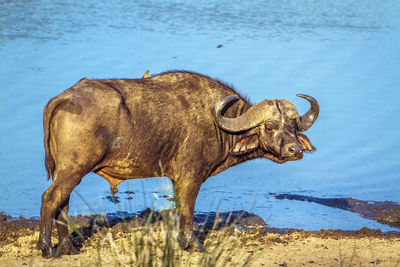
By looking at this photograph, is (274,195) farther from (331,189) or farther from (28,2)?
(28,2)

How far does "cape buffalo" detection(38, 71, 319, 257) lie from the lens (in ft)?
21.7

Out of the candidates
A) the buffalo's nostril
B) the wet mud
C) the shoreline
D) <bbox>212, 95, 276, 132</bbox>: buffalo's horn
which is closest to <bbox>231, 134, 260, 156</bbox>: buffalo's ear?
<bbox>212, 95, 276, 132</bbox>: buffalo's horn

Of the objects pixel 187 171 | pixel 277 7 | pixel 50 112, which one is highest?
pixel 50 112

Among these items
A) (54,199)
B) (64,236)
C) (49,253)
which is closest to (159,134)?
(54,199)

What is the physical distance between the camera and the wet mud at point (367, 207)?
9.12 metres

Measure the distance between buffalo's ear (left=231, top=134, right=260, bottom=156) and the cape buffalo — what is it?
0.04ft

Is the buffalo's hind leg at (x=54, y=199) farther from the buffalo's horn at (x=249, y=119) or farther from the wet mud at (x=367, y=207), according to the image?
the wet mud at (x=367, y=207)

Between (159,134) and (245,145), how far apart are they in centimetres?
101

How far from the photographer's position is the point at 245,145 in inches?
296

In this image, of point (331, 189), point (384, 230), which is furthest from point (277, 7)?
point (384, 230)

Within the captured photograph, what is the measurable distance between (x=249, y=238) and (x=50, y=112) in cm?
272

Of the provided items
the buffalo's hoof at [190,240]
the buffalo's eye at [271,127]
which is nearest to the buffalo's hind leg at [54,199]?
the buffalo's hoof at [190,240]

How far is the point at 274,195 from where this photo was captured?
397 inches

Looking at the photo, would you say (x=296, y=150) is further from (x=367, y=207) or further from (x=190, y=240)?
(x=367, y=207)
